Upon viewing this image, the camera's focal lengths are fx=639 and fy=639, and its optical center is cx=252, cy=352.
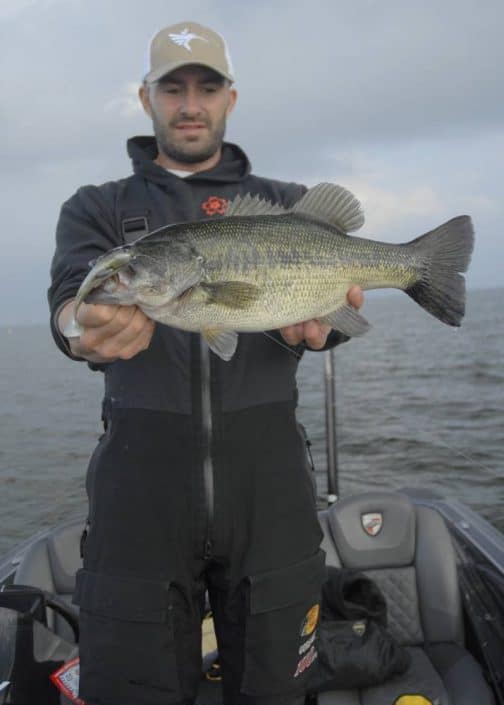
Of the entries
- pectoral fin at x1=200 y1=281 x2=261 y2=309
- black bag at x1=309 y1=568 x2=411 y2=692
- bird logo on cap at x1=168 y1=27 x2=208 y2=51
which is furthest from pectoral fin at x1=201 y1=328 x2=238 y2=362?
black bag at x1=309 y1=568 x2=411 y2=692

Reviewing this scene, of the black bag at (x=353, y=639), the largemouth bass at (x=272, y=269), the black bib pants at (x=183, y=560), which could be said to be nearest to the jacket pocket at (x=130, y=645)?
the black bib pants at (x=183, y=560)

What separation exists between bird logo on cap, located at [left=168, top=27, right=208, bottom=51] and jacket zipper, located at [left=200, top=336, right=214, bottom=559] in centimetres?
162

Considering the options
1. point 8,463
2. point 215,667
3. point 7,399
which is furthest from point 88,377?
point 215,667

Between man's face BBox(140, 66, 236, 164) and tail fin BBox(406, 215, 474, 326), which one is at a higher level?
man's face BBox(140, 66, 236, 164)

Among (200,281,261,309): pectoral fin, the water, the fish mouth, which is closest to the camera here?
the fish mouth

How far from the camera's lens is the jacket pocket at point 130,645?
2943 millimetres

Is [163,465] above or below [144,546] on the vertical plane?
above

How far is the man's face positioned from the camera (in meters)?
3.41

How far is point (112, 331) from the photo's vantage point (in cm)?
271

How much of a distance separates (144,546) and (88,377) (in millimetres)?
36802

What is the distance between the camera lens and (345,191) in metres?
3.42

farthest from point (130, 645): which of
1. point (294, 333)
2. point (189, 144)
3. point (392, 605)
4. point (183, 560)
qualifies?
point (392, 605)

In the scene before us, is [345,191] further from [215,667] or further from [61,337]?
[215,667]

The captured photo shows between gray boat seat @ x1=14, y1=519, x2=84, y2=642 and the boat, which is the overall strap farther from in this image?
gray boat seat @ x1=14, y1=519, x2=84, y2=642
